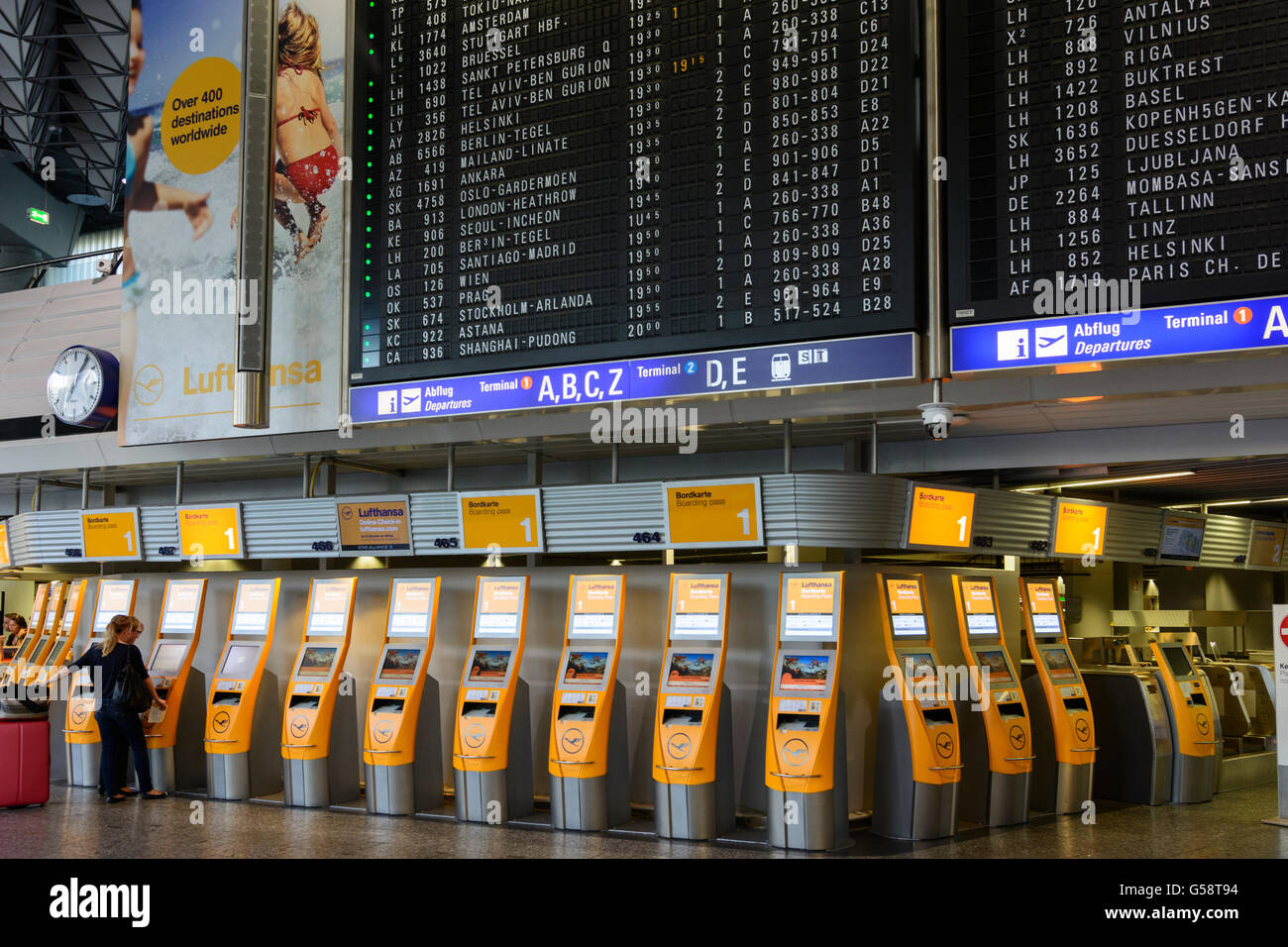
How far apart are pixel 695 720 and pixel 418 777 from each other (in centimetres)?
245

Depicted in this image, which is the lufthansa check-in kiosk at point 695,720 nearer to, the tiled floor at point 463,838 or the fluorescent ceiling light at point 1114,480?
the tiled floor at point 463,838

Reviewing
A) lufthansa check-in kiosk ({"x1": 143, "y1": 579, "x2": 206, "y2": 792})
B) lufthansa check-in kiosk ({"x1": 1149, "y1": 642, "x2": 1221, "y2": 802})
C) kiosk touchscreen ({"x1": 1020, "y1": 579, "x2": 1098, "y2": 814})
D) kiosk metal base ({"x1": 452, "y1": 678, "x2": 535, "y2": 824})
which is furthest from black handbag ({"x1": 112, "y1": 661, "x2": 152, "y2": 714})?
lufthansa check-in kiosk ({"x1": 1149, "y1": 642, "x2": 1221, "y2": 802})

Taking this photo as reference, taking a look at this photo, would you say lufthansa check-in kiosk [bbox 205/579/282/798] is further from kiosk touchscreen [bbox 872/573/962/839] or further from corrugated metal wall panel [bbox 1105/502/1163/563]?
corrugated metal wall panel [bbox 1105/502/1163/563]

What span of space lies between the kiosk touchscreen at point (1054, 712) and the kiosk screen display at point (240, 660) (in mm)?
5977

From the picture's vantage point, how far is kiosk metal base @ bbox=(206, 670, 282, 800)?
30.5 feet

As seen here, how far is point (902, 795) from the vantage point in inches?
301

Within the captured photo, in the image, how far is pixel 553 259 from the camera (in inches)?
287

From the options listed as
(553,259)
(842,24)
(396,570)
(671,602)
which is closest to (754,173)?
(842,24)

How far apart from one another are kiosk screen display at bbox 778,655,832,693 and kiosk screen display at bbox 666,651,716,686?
52 centimetres

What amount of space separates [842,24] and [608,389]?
2398 millimetres

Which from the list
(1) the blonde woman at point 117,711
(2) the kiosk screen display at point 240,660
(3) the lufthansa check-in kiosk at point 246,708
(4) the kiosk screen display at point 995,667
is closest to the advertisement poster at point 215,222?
(3) the lufthansa check-in kiosk at point 246,708

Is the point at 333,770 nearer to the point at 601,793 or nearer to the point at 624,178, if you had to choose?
the point at 601,793

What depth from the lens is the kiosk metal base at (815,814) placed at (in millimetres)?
7176
